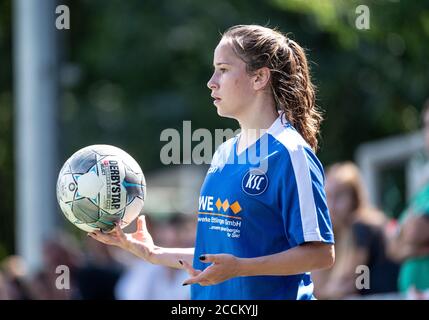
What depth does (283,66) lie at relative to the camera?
4484mm

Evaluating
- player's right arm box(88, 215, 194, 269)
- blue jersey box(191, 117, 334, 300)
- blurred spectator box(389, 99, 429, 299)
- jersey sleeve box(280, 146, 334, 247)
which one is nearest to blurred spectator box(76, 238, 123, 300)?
blurred spectator box(389, 99, 429, 299)

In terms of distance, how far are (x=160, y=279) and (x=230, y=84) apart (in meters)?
5.77

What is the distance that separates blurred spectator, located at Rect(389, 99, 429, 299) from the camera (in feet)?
22.5

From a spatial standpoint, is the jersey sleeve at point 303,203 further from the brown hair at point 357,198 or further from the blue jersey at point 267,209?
the brown hair at point 357,198

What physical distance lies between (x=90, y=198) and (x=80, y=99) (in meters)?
17.5

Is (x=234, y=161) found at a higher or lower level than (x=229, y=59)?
lower

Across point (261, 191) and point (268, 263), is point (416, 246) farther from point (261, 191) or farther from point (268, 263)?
point (268, 263)

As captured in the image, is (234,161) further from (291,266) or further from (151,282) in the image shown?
(151,282)

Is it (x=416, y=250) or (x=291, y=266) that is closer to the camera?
(x=291, y=266)

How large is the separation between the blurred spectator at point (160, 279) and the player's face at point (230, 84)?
198 inches

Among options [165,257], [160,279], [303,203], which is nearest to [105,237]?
[165,257]

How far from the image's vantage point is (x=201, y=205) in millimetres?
4492
